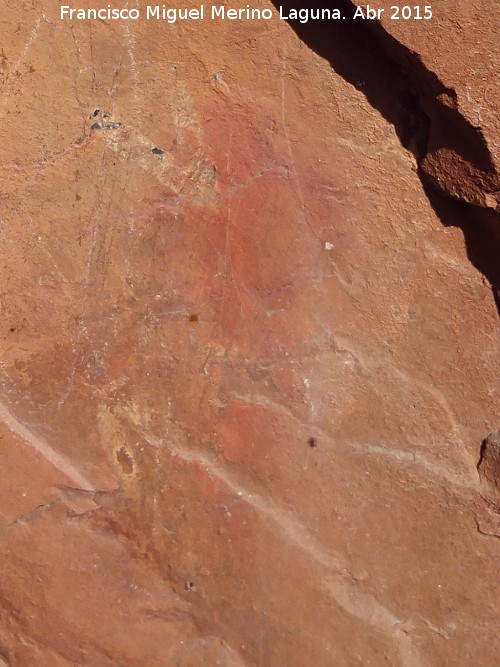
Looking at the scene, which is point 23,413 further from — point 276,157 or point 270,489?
point 276,157

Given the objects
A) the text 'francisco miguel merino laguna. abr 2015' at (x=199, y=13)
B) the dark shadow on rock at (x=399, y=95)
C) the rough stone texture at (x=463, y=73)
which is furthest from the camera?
the text 'francisco miguel merino laguna. abr 2015' at (x=199, y=13)

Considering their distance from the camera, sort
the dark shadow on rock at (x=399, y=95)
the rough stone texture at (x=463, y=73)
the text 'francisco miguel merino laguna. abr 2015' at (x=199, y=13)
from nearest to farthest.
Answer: the rough stone texture at (x=463, y=73) < the dark shadow on rock at (x=399, y=95) < the text 'francisco miguel merino laguna. abr 2015' at (x=199, y=13)

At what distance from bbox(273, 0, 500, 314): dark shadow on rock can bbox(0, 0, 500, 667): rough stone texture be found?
0.7 inches

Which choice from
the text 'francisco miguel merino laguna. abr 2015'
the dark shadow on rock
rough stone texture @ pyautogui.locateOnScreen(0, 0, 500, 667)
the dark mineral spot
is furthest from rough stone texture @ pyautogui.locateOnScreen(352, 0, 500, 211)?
the dark mineral spot

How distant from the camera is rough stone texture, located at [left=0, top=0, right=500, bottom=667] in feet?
8.79

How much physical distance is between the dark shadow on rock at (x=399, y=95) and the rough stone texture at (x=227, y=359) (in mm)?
18

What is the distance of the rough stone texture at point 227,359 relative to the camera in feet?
8.79

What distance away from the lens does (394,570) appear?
2660mm

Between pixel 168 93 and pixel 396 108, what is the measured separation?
961mm

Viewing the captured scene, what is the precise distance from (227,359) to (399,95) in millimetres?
1316

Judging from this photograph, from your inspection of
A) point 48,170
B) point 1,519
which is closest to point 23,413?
point 1,519

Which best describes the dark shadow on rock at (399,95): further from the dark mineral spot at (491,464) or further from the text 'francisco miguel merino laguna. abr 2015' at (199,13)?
the dark mineral spot at (491,464)

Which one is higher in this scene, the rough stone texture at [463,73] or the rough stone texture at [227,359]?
the rough stone texture at [463,73]

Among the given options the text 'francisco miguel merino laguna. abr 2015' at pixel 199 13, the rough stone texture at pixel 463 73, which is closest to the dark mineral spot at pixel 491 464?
the rough stone texture at pixel 463 73
